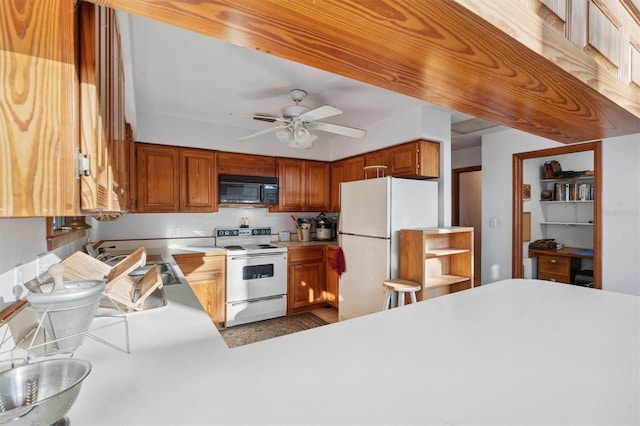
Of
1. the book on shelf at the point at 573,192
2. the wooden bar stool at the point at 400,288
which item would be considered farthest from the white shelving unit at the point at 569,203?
the wooden bar stool at the point at 400,288

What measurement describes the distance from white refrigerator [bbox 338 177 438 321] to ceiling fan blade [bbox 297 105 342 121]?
826mm

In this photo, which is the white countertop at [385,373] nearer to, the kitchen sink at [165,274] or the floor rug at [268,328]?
the kitchen sink at [165,274]

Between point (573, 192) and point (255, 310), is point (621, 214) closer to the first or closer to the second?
point (573, 192)

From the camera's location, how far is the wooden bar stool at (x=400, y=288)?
2477 millimetres

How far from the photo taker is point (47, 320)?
2.56ft

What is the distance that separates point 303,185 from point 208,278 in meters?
1.70

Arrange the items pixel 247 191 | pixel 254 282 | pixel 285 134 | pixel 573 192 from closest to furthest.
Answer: pixel 285 134
pixel 254 282
pixel 247 191
pixel 573 192

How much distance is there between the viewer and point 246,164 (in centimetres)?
365

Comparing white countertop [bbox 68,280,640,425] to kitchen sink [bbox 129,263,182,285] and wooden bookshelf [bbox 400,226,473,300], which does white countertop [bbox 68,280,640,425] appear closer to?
kitchen sink [bbox 129,263,182,285]

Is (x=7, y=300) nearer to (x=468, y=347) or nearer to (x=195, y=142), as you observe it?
(x=468, y=347)

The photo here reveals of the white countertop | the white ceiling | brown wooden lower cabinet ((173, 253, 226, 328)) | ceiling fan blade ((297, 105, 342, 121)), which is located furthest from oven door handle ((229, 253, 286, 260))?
the white countertop

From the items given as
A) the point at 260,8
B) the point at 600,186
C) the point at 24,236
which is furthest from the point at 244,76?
the point at 600,186

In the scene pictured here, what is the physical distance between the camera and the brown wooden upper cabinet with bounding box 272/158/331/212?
3865 mm

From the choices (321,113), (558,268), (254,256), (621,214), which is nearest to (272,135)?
(254,256)
